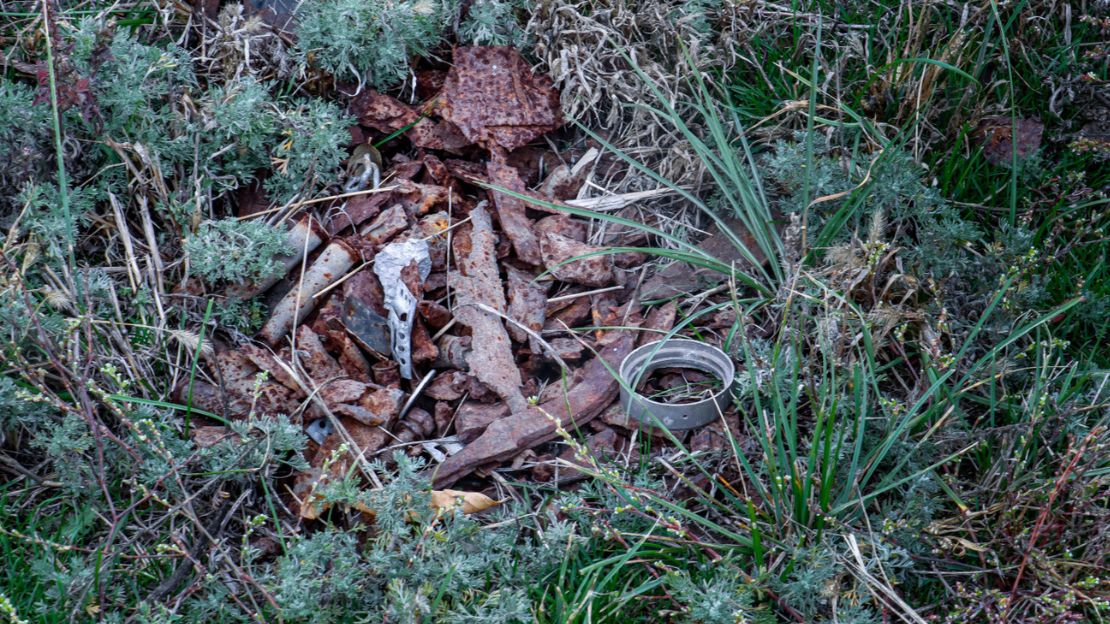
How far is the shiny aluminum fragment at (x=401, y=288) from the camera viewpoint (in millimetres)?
2984

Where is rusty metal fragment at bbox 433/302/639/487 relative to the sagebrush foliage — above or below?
below

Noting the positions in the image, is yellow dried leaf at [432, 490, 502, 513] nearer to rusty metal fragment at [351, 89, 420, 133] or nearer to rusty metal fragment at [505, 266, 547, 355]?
rusty metal fragment at [505, 266, 547, 355]

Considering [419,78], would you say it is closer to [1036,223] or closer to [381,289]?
[381,289]

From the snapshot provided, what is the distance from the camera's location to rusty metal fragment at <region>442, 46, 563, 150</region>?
10.8 ft

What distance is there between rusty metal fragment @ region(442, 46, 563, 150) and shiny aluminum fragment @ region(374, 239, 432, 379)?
19.1 inches

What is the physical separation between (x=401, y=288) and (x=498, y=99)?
2.59 feet

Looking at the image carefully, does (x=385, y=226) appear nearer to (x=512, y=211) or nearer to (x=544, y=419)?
(x=512, y=211)

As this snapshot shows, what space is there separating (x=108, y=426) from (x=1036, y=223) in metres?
3.00

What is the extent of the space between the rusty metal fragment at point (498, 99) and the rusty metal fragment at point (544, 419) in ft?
2.77

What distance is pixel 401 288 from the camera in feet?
9.97

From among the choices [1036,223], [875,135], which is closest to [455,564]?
[875,135]

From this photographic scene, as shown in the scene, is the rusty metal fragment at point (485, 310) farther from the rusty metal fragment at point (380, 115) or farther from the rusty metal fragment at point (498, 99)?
the rusty metal fragment at point (380, 115)

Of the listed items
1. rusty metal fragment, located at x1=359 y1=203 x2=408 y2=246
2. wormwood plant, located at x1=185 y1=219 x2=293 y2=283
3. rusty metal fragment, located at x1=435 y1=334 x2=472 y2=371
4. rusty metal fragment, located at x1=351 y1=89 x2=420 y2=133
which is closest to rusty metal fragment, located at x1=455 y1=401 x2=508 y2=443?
rusty metal fragment, located at x1=435 y1=334 x2=472 y2=371

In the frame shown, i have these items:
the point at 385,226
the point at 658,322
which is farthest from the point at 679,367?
the point at 385,226
